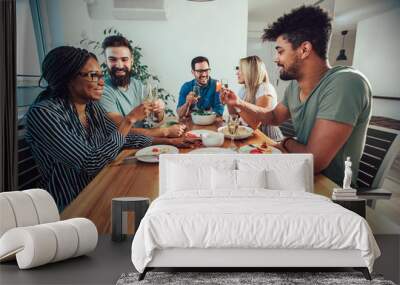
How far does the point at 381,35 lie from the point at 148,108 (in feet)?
9.05

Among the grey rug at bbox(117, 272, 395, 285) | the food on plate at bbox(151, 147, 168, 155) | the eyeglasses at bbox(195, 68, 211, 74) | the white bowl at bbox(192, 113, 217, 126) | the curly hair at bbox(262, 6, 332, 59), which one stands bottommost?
the grey rug at bbox(117, 272, 395, 285)

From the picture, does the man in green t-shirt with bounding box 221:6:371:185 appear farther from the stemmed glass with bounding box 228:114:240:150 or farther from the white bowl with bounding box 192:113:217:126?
the white bowl with bounding box 192:113:217:126

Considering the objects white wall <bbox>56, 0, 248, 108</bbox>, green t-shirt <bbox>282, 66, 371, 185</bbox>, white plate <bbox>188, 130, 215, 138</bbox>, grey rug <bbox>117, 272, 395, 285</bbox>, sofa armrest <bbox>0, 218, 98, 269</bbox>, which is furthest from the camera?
white plate <bbox>188, 130, 215, 138</bbox>

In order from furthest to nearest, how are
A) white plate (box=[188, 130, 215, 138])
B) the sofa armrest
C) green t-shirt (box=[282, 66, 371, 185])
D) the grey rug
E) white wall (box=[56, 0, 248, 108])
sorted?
white plate (box=[188, 130, 215, 138]) → white wall (box=[56, 0, 248, 108]) → green t-shirt (box=[282, 66, 371, 185]) → the sofa armrest → the grey rug

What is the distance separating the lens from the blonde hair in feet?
23.5

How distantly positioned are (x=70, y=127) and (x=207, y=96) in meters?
1.59

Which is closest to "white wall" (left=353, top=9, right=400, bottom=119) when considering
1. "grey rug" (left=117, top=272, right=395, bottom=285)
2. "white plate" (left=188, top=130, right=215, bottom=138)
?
"white plate" (left=188, top=130, right=215, bottom=138)

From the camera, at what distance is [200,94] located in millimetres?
7234

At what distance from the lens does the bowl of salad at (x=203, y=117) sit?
7.21m

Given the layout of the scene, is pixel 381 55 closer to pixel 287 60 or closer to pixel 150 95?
pixel 287 60

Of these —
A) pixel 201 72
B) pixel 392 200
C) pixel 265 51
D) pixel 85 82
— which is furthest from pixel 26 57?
pixel 392 200

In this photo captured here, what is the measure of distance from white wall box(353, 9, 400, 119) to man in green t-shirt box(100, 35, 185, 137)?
2.35m

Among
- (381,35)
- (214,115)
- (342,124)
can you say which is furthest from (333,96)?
(214,115)

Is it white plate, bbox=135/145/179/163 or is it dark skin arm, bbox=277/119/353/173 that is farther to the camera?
white plate, bbox=135/145/179/163
